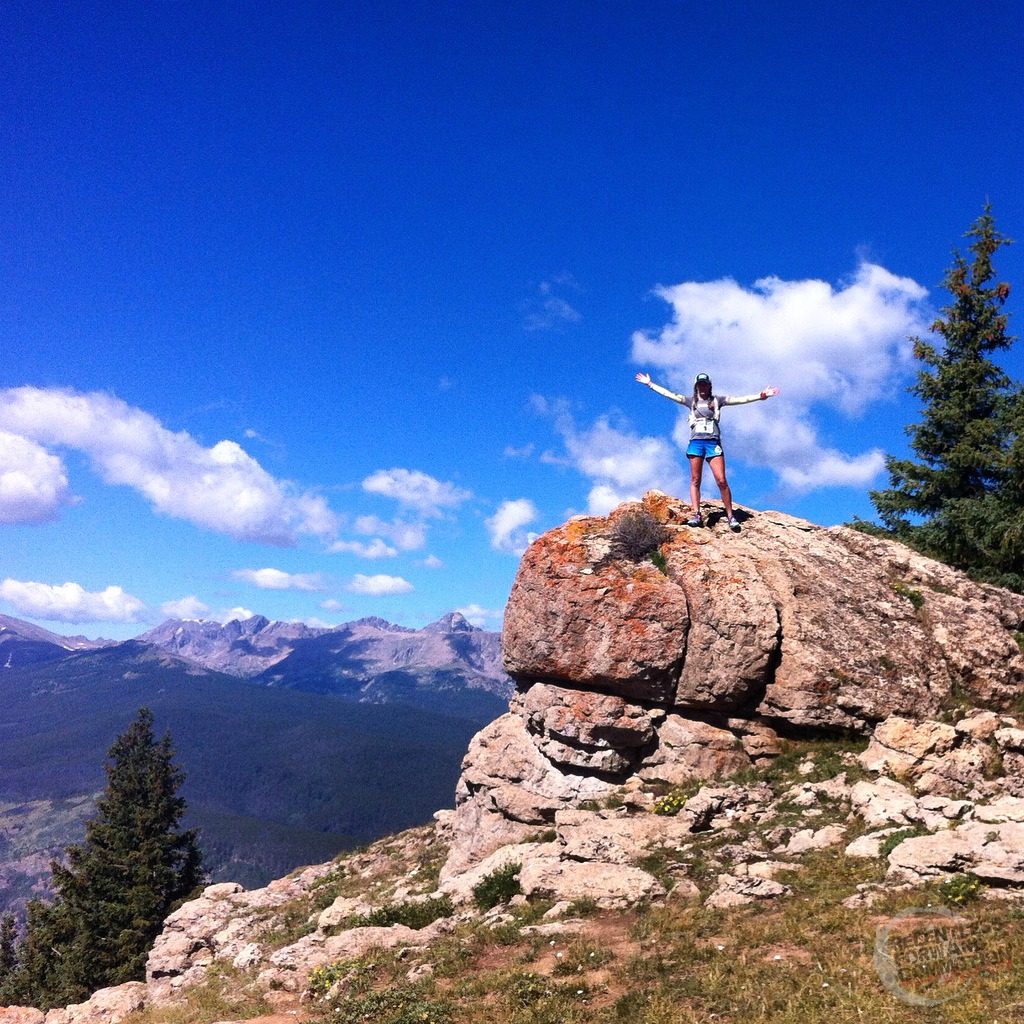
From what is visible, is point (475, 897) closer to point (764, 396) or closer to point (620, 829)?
point (620, 829)

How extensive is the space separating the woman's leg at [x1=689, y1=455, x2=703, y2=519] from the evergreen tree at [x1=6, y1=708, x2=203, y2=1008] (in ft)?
139

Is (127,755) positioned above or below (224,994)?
below

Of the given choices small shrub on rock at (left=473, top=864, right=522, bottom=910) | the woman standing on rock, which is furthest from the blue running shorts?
small shrub on rock at (left=473, top=864, right=522, bottom=910)

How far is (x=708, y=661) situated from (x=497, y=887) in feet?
25.8

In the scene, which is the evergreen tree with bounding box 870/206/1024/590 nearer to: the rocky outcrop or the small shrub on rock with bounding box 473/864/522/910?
the rocky outcrop

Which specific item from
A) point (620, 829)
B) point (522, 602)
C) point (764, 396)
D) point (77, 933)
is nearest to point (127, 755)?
point (77, 933)

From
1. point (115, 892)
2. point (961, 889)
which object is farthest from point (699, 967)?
point (115, 892)

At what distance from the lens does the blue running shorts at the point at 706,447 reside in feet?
65.2

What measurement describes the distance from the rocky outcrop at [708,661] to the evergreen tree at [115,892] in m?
35.8

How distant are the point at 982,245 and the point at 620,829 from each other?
2811 cm

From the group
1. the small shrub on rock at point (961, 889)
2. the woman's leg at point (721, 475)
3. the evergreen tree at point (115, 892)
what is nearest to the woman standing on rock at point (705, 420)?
the woman's leg at point (721, 475)

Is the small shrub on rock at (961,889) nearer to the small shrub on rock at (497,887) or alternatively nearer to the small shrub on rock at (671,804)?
Answer: the small shrub on rock at (671,804)

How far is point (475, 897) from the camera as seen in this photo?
13891mm

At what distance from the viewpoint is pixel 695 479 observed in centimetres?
2072
